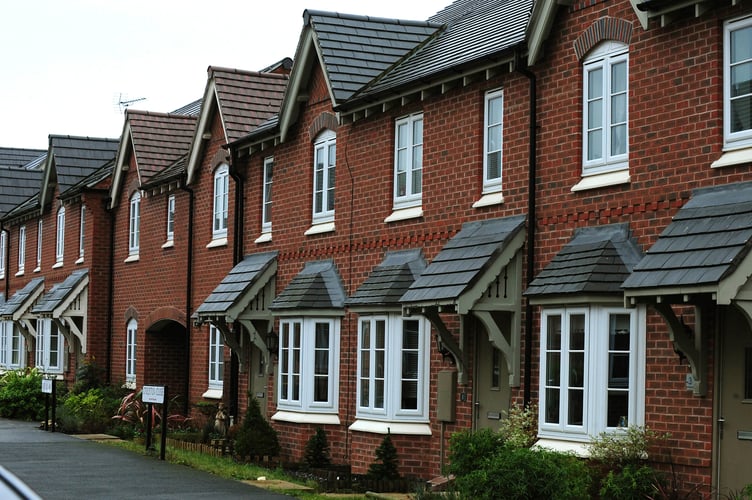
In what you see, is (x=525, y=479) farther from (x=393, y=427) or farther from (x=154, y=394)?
(x=154, y=394)

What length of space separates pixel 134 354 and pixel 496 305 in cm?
1804

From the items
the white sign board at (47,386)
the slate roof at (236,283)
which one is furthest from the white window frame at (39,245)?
the slate roof at (236,283)

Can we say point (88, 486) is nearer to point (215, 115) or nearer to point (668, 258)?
point (668, 258)

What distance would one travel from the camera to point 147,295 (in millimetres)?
31406

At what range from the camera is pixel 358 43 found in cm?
2219

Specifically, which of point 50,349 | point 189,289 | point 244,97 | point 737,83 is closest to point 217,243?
point 189,289

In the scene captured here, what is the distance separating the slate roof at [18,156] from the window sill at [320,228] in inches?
1394

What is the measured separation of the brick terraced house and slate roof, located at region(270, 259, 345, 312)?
0.14 feet

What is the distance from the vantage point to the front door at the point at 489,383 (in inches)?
667

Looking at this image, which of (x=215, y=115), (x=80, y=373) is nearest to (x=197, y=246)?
(x=215, y=115)

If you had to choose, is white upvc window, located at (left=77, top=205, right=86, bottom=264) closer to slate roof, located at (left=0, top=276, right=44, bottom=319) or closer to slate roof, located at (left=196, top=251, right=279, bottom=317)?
slate roof, located at (left=0, top=276, right=44, bottom=319)

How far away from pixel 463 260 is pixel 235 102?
1102 centimetres

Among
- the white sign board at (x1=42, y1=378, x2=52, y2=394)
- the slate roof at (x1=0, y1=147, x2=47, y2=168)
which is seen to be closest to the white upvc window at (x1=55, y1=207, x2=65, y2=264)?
the white sign board at (x1=42, y1=378, x2=52, y2=394)

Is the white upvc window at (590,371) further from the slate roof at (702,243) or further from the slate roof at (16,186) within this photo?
the slate roof at (16,186)
